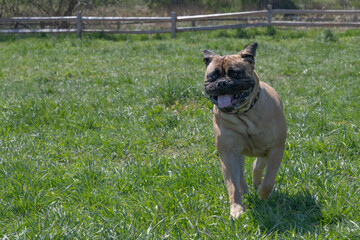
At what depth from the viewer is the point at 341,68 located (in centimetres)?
921

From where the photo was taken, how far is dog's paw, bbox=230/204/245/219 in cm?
322

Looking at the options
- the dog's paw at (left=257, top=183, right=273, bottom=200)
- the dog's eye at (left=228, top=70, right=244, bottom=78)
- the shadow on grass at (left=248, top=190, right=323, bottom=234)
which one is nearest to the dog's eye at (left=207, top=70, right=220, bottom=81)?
the dog's eye at (left=228, top=70, right=244, bottom=78)

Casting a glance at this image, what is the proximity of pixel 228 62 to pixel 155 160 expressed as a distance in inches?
57.2

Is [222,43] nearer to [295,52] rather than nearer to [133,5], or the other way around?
[295,52]

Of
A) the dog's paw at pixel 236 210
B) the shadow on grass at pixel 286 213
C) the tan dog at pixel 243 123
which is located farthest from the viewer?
the tan dog at pixel 243 123

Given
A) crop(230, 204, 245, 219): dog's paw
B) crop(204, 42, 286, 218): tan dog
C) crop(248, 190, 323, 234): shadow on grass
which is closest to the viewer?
crop(248, 190, 323, 234): shadow on grass

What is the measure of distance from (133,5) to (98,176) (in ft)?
60.8

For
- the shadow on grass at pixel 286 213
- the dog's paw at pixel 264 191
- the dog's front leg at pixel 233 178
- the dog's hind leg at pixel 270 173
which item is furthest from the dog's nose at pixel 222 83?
the shadow on grass at pixel 286 213

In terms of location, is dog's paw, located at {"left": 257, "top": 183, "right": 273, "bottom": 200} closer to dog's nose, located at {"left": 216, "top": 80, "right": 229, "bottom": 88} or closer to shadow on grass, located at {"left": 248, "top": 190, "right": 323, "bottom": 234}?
shadow on grass, located at {"left": 248, "top": 190, "right": 323, "bottom": 234}

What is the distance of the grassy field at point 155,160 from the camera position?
3.18 m

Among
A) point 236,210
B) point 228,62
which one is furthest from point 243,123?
point 236,210

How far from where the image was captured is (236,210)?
10.8 feet

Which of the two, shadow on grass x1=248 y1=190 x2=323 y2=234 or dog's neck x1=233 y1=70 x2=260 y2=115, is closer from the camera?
shadow on grass x1=248 y1=190 x2=323 y2=234

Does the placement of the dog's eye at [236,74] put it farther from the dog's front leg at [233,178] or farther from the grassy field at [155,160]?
the grassy field at [155,160]
